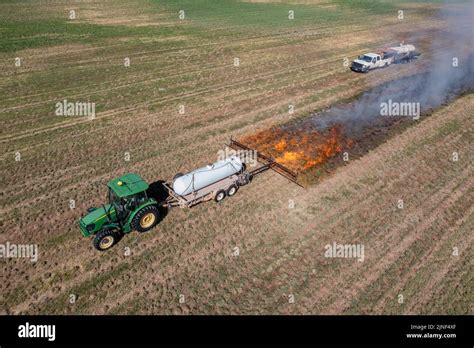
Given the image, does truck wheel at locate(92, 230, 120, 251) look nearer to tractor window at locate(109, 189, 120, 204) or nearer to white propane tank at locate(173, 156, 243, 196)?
tractor window at locate(109, 189, 120, 204)

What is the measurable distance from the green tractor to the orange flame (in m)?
8.91

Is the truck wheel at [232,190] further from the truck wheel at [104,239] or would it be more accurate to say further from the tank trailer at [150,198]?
the truck wheel at [104,239]

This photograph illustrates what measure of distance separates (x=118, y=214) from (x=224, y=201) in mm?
5450

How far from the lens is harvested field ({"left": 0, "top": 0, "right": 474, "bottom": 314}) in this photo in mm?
13695

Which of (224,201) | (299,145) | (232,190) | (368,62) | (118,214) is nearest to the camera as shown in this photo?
(118,214)

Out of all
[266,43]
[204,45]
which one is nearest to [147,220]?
[204,45]

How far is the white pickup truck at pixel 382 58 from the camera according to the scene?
115 ft

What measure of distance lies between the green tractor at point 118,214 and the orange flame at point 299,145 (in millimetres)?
8908

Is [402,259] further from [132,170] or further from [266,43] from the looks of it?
[266,43]

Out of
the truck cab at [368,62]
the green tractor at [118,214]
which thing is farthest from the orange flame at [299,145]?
the truck cab at [368,62]

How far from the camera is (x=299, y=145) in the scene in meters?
22.4

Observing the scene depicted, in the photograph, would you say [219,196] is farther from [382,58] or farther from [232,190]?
[382,58]

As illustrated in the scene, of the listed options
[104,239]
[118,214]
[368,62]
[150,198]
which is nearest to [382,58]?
[368,62]

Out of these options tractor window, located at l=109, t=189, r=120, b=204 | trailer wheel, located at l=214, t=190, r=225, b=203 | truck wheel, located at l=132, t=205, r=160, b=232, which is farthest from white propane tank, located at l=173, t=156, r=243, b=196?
tractor window, located at l=109, t=189, r=120, b=204
